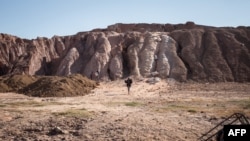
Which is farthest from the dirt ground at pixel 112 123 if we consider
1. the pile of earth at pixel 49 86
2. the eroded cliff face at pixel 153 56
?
the eroded cliff face at pixel 153 56

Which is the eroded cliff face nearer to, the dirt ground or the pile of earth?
the pile of earth

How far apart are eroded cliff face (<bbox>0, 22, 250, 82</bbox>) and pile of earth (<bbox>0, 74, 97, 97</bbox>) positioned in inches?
320

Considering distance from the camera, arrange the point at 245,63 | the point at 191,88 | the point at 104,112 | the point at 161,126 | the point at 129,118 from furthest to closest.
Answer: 1. the point at 245,63
2. the point at 191,88
3. the point at 104,112
4. the point at 129,118
5. the point at 161,126

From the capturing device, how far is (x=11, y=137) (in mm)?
11781

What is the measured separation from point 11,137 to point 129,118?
15.6 feet

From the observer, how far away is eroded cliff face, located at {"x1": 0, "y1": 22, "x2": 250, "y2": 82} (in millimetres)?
36219

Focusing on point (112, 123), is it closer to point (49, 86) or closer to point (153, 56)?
point (49, 86)

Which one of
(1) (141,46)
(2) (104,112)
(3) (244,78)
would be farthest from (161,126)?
(1) (141,46)

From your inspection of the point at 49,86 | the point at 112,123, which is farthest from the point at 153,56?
the point at 112,123

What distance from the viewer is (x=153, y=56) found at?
39.8m

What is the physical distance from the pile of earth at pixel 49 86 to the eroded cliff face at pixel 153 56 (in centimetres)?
813

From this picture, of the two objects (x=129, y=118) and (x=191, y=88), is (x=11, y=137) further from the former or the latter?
(x=191, y=88)

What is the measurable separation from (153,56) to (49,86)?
668 inches

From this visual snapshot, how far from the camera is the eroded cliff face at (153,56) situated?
3622 centimetres
